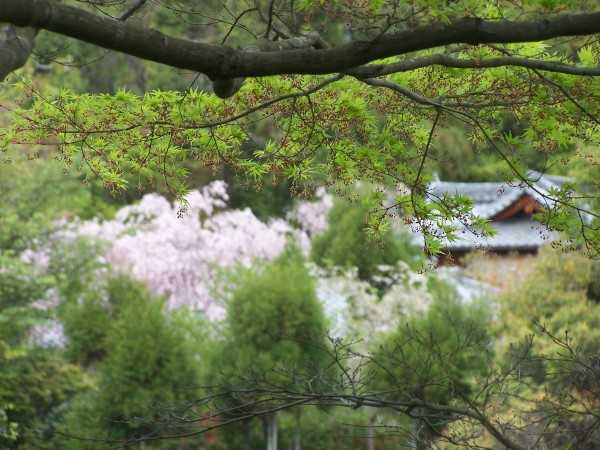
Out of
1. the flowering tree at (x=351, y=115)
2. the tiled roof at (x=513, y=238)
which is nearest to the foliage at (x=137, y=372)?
the flowering tree at (x=351, y=115)

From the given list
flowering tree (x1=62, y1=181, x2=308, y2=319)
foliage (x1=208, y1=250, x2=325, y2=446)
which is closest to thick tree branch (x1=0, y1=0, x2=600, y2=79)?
foliage (x1=208, y1=250, x2=325, y2=446)

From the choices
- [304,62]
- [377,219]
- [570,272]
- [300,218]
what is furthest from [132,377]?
[300,218]

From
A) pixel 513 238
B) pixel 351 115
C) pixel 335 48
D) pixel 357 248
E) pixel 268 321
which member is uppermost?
pixel 513 238

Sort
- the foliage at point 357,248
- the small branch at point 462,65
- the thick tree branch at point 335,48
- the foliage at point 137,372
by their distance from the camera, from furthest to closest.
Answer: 1. the foliage at point 357,248
2. the foliage at point 137,372
3. the small branch at point 462,65
4. the thick tree branch at point 335,48

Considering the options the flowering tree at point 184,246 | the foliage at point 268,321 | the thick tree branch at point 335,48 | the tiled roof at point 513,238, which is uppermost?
the tiled roof at point 513,238

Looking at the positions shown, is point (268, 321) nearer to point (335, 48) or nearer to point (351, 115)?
point (351, 115)

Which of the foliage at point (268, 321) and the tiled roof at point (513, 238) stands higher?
the tiled roof at point (513, 238)

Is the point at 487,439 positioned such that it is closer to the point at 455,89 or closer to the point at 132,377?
the point at 132,377

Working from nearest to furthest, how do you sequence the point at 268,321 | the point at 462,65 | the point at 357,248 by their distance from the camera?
the point at 462,65, the point at 268,321, the point at 357,248

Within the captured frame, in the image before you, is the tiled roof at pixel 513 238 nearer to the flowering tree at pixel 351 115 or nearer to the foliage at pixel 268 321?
the foliage at pixel 268 321

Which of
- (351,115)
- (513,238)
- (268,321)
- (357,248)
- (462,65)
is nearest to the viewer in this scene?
(462,65)

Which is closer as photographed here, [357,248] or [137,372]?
[137,372]

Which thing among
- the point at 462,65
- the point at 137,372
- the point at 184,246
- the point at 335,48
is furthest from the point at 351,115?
the point at 184,246

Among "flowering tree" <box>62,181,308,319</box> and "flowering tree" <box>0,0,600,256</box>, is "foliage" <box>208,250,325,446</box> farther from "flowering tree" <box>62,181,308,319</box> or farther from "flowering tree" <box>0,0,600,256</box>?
"flowering tree" <box>0,0,600,256</box>
